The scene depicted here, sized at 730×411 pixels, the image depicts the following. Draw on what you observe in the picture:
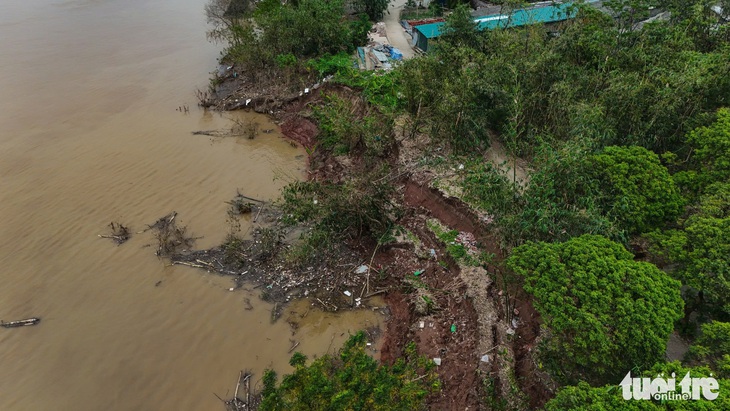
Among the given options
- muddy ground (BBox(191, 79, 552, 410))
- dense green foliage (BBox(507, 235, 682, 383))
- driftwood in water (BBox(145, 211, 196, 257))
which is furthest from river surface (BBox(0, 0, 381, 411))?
dense green foliage (BBox(507, 235, 682, 383))

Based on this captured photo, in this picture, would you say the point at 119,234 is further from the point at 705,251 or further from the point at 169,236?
the point at 705,251

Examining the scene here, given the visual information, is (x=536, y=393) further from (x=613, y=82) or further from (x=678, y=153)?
(x=613, y=82)

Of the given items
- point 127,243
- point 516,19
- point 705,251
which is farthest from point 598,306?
point 516,19

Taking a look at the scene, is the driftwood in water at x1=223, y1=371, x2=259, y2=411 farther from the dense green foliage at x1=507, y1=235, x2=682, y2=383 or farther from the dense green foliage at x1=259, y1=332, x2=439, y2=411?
the dense green foliage at x1=507, y1=235, x2=682, y2=383

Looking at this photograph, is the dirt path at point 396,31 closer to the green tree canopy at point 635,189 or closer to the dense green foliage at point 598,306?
the green tree canopy at point 635,189

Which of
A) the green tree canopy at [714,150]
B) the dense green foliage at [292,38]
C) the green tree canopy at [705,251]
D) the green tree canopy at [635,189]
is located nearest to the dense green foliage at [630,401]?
the green tree canopy at [705,251]

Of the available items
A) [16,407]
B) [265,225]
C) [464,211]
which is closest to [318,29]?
[265,225]
